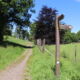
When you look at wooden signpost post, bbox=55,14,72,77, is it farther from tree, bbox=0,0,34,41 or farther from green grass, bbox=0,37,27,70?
tree, bbox=0,0,34,41

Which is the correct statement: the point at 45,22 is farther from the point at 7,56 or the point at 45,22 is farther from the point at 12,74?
the point at 12,74

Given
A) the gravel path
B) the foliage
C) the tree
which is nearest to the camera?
the gravel path

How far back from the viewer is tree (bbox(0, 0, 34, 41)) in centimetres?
4769

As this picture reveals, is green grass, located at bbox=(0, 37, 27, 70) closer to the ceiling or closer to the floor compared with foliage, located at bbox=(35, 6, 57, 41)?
closer to the floor

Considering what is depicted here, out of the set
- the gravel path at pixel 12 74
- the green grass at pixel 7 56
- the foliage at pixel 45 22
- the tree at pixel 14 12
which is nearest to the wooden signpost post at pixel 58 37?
the gravel path at pixel 12 74

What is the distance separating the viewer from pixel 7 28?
55.3m

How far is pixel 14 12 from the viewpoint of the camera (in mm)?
51281

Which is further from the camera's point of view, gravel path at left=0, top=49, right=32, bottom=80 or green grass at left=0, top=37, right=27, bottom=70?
green grass at left=0, top=37, right=27, bottom=70

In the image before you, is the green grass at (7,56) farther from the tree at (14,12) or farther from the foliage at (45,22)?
the foliage at (45,22)

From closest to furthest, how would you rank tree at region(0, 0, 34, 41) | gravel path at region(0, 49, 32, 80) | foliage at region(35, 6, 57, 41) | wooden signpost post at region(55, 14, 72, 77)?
1. wooden signpost post at region(55, 14, 72, 77)
2. gravel path at region(0, 49, 32, 80)
3. tree at region(0, 0, 34, 41)
4. foliage at region(35, 6, 57, 41)

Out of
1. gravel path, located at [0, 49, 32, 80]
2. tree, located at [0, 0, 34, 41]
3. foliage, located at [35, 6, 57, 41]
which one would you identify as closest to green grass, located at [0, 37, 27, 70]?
gravel path, located at [0, 49, 32, 80]

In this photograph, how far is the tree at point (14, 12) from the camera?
47688 millimetres

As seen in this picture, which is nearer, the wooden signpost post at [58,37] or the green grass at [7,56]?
the wooden signpost post at [58,37]

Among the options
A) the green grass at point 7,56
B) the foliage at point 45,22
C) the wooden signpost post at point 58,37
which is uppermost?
the foliage at point 45,22
